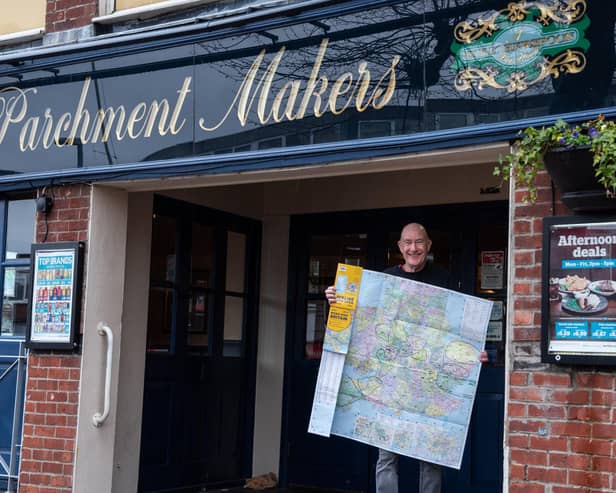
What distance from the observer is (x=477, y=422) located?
690cm

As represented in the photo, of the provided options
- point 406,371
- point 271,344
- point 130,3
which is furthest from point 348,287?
point 130,3

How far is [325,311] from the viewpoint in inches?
311

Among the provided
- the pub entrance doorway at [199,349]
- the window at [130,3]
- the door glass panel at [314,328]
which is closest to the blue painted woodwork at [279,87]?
the window at [130,3]

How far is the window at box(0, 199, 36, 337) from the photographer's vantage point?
7.12 metres

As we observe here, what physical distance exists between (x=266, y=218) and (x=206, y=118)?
2.11m

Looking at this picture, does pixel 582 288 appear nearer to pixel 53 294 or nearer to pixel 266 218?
pixel 53 294

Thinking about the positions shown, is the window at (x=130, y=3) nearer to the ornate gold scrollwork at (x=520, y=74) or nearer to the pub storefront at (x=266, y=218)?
the pub storefront at (x=266, y=218)

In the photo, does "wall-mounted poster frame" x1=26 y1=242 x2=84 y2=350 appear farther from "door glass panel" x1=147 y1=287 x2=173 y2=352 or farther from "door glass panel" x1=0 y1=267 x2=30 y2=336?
"door glass panel" x1=147 y1=287 x2=173 y2=352

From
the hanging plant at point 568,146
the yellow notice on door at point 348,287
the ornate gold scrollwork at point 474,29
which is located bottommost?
the yellow notice on door at point 348,287

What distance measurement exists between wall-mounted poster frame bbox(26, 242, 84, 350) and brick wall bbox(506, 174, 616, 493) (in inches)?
122

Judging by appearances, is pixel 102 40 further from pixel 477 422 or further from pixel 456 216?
pixel 477 422

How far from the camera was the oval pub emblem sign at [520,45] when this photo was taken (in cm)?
474

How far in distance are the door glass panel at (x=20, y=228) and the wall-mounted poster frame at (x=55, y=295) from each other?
0.35 meters

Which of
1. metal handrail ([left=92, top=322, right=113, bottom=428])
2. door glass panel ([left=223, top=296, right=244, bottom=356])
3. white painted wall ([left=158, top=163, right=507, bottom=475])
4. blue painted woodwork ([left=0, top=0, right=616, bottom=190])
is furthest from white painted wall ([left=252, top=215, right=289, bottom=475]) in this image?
blue painted woodwork ([left=0, top=0, right=616, bottom=190])
